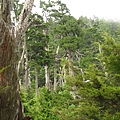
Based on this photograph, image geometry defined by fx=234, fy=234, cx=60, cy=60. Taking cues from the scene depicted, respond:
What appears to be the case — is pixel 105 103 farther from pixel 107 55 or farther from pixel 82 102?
pixel 107 55

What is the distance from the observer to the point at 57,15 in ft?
87.1

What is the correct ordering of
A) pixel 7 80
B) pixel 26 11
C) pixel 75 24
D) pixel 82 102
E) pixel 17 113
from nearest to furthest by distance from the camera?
1. pixel 7 80
2. pixel 17 113
3. pixel 26 11
4. pixel 82 102
5. pixel 75 24

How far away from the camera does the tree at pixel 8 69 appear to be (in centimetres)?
424

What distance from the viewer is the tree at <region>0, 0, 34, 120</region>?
4242 mm

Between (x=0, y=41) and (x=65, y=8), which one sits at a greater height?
(x=65, y=8)

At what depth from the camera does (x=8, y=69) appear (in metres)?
4.39

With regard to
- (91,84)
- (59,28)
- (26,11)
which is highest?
(59,28)

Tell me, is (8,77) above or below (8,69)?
below

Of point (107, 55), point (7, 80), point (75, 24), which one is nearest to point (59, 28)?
point (75, 24)

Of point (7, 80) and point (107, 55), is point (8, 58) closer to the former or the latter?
point (7, 80)

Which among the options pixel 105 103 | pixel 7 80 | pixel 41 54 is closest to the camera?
pixel 7 80

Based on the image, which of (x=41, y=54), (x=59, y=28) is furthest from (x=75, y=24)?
(x=41, y=54)

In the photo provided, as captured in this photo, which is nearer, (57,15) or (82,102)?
(82,102)

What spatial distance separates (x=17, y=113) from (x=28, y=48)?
1848cm
